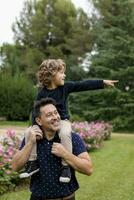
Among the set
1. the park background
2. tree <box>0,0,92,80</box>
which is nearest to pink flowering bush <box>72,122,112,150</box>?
the park background

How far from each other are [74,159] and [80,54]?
38.1m

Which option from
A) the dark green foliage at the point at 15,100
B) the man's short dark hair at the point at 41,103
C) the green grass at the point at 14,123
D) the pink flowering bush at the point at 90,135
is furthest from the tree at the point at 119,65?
→ the man's short dark hair at the point at 41,103

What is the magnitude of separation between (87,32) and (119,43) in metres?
12.1

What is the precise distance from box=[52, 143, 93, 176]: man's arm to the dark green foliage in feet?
99.1

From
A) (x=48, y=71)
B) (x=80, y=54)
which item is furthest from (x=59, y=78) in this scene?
(x=80, y=54)

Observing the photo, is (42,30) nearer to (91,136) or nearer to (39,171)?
(91,136)

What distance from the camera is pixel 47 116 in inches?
159

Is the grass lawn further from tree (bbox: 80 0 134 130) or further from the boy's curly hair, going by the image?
tree (bbox: 80 0 134 130)

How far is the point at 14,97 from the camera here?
34594mm

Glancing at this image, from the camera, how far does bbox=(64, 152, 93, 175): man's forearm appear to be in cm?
396

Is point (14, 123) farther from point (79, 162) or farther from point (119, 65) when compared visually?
point (79, 162)

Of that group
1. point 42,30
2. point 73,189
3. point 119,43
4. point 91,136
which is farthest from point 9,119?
point 73,189

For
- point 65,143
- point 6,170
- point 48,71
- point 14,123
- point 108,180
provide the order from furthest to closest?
1. point 14,123
2. point 108,180
3. point 6,170
4. point 48,71
5. point 65,143

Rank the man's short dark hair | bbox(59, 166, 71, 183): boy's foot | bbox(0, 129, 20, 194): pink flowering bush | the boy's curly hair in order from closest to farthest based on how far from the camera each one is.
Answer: bbox(59, 166, 71, 183): boy's foot, the man's short dark hair, the boy's curly hair, bbox(0, 129, 20, 194): pink flowering bush
